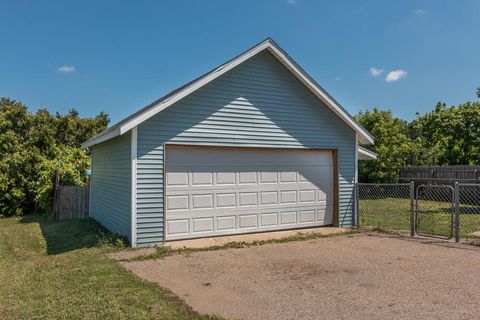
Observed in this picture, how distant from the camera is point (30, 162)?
14.9 m

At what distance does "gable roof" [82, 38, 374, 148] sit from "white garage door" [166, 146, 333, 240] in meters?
1.08

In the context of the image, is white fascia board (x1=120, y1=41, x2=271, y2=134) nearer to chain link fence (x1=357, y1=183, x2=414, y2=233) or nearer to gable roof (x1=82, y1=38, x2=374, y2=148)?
gable roof (x1=82, y1=38, x2=374, y2=148)

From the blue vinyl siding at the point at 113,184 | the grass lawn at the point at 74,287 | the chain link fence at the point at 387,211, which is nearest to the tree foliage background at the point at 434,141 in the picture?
the chain link fence at the point at 387,211

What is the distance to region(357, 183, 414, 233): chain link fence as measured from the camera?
10.6 m

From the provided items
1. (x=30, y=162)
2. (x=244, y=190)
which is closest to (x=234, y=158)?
(x=244, y=190)

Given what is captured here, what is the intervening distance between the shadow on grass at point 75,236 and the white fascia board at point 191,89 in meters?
2.47

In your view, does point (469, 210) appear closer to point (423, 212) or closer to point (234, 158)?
point (423, 212)

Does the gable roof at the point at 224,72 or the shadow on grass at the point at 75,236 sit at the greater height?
the gable roof at the point at 224,72

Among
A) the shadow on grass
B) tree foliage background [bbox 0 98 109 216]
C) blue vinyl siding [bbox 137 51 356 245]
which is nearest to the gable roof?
blue vinyl siding [bbox 137 51 356 245]

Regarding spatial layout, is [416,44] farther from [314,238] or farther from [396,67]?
[314,238]

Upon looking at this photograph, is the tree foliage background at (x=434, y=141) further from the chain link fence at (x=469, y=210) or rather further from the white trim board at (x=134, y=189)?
the white trim board at (x=134, y=189)

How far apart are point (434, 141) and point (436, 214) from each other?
1049 cm

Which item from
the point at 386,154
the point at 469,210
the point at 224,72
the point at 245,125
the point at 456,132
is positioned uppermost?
the point at 224,72

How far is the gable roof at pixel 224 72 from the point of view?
26.7 ft
